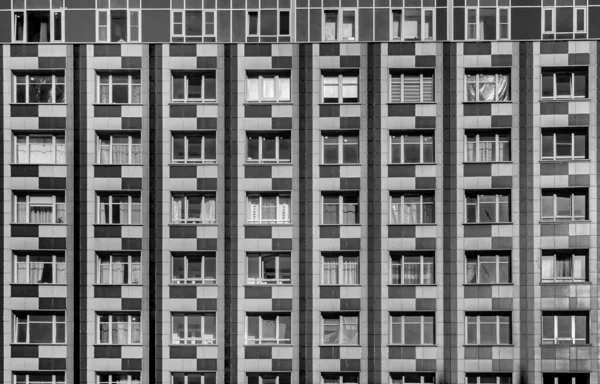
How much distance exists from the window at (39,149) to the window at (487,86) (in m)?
24.6

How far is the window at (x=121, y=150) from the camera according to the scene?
157 ft

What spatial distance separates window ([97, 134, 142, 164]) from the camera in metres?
47.8

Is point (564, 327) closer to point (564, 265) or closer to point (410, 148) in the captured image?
point (564, 265)

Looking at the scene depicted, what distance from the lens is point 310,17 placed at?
48688 mm

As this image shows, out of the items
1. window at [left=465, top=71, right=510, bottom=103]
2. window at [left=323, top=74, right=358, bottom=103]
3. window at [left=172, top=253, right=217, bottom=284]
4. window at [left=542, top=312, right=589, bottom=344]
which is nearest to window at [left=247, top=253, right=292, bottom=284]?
window at [left=172, top=253, right=217, bottom=284]

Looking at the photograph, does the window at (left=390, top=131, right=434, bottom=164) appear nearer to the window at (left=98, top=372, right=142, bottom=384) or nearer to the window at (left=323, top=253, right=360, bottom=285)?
the window at (left=323, top=253, right=360, bottom=285)

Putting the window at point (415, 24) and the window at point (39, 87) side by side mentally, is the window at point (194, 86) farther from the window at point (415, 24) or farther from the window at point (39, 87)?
the window at point (415, 24)

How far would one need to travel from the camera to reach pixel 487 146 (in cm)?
4769

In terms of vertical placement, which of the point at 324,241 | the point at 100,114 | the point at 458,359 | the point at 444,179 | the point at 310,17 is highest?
the point at 310,17

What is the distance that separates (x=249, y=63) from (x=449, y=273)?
17.1 metres

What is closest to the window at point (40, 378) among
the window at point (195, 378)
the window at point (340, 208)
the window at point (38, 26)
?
the window at point (195, 378)

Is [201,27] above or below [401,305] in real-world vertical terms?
above

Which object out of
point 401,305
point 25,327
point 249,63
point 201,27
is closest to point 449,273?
point 401,305

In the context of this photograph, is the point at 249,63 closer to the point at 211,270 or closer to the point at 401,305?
the point at 211,270
